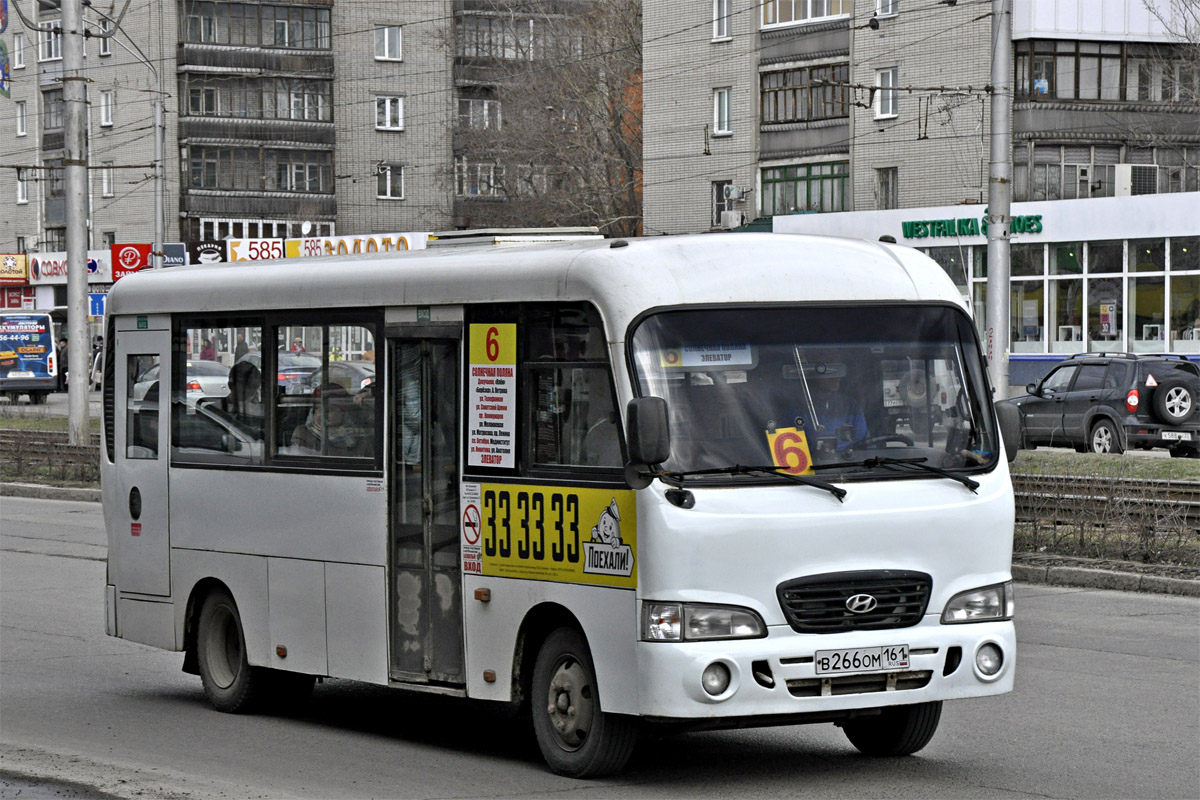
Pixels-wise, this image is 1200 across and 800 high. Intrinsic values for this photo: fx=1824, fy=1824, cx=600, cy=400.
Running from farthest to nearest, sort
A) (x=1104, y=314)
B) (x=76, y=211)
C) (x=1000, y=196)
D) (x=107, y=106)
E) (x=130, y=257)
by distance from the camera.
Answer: (x=107, y=106) < (x=1104, y=314) < (x=130, y=257) < (x=76, y=211) < (x=1000, y=196)

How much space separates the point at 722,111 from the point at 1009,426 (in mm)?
49625

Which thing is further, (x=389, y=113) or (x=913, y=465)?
(x=389, y=113)

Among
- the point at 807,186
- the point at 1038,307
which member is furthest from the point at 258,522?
the point at 807,186

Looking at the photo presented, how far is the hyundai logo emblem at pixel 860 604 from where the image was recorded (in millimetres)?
7250

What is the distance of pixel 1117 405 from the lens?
28734 millimetres

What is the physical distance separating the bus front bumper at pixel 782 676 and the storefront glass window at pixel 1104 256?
40.1 metres

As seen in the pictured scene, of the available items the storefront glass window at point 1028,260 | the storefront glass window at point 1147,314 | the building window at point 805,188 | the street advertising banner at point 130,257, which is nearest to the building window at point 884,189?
the building window at point 805,188

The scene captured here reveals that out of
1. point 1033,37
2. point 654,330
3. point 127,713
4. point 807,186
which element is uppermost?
point 1033,37

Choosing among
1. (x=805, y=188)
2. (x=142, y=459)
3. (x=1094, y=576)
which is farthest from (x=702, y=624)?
(x=805, y=188)

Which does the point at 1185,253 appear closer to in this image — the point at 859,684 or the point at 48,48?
the point at 859,684

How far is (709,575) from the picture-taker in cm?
709

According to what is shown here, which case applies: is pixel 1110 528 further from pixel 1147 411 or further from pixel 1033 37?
pixel 1033 37

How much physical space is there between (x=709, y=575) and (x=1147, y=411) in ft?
74.8

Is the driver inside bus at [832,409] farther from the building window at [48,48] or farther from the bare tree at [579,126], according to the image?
the building window at [48,48]
